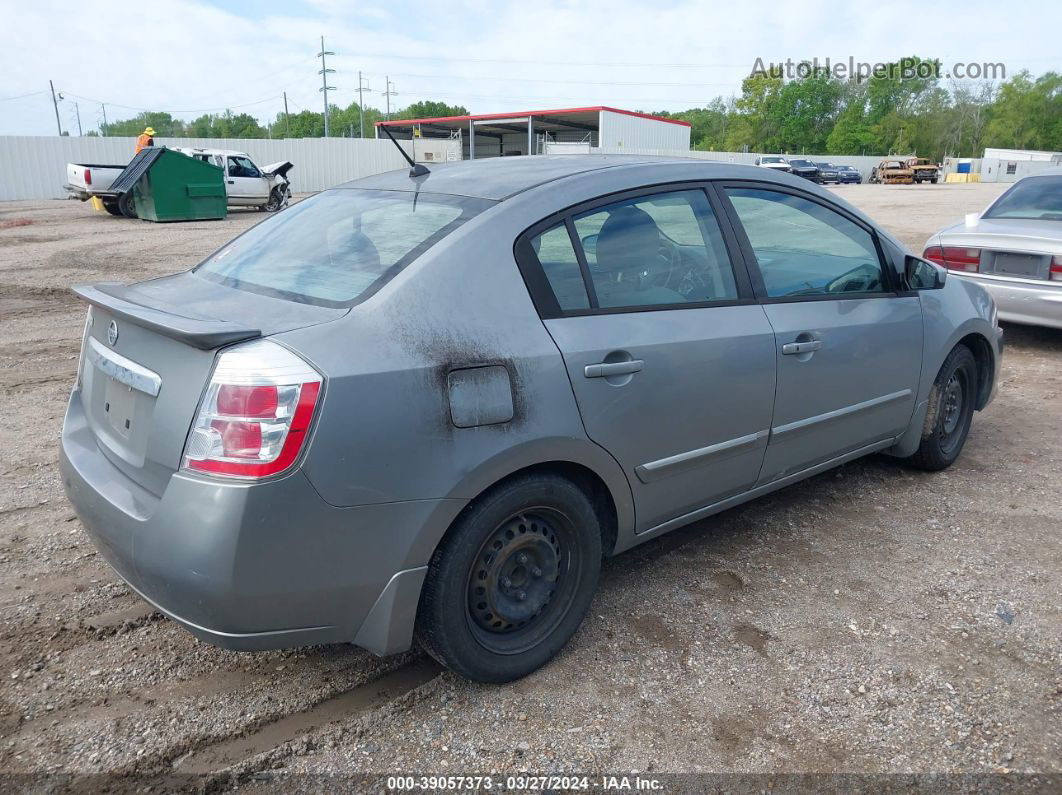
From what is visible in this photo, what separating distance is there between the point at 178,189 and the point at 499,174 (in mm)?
18602

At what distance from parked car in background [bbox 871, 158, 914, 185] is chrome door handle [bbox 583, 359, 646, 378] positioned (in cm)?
6139

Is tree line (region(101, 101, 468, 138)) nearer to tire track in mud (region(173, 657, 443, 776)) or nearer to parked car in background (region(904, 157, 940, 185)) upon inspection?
parked car in background (region(904, 157, 940, 185))

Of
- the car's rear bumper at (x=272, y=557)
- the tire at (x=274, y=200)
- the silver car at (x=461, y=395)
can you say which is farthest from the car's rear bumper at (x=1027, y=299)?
the tire at (x=274, y=200)

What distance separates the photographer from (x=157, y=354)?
2408 mm

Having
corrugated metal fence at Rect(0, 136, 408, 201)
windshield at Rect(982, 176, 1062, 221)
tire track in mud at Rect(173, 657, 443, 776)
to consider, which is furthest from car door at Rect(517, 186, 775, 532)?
corrugated metal fence at Rect(0, 136, 408, 201)

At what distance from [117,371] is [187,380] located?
48 centimetres

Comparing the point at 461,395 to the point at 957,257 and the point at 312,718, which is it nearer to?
the point at 312,718

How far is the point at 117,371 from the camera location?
8.50 ft

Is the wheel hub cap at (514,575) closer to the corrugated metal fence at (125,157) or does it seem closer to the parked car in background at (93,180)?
the parked car in background at (93,180)

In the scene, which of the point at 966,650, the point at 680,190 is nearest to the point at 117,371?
the point at 680,190

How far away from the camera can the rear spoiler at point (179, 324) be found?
223cm

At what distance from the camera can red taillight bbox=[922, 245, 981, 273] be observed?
7234 millimetres

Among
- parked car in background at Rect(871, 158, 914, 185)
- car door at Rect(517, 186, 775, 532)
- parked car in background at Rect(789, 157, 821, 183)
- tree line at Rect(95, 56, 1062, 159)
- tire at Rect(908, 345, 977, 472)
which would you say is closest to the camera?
car door at Rect(517, 186, 775, 532)

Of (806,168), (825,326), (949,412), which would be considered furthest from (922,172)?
(825,326)
